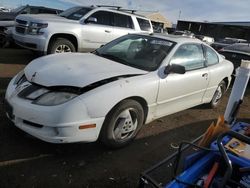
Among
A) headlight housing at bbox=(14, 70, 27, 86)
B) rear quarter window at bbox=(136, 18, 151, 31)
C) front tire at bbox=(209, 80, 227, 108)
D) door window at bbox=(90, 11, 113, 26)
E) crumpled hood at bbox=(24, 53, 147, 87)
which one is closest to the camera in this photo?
crumpled hood at bbox=(24, 53, 147, 87)

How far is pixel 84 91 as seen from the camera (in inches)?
137

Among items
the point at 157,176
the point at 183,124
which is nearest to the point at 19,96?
the point at 157,176

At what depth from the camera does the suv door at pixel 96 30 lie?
8.64 meters

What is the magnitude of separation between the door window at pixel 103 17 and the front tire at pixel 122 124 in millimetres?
5656

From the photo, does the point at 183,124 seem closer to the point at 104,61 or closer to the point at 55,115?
the point at 104,61

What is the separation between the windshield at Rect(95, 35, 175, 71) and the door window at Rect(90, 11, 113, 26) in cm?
396

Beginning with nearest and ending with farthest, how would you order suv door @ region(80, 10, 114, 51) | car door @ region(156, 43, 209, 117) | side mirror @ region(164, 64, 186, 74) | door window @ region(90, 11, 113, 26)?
side mirror @ region(164, 64, 186, 74) → car door @ region(156, 43, 209, 117) → suv door @ region(80, 10, 114, 51) → door window @ region(90, 11, 113, 26)

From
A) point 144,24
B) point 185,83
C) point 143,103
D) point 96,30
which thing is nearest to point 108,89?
point 143,103

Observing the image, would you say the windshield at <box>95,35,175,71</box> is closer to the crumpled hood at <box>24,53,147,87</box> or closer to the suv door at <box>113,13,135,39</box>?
the crumpled hood at <box>24,53,147,87</box>

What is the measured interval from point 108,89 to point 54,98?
2.11 feet

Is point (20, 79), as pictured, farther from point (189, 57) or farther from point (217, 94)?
point (217, 94)

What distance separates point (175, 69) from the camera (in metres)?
4.23

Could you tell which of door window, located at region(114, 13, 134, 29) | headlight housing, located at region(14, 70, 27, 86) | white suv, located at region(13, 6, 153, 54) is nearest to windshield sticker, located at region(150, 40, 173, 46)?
headlight housing, located at region(14, 70, 27, 86)

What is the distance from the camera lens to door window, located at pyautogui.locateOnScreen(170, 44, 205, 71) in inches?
184
